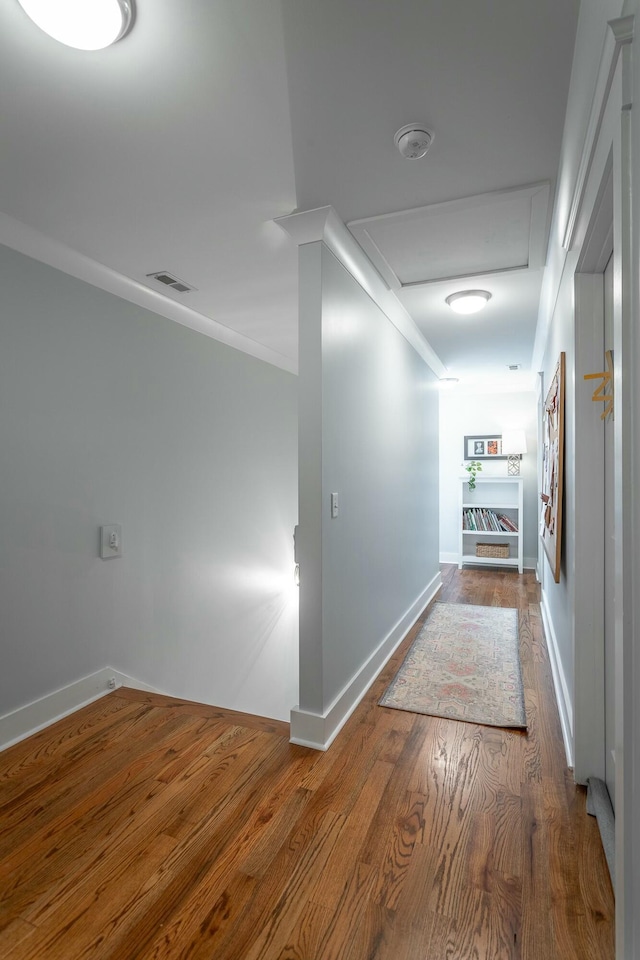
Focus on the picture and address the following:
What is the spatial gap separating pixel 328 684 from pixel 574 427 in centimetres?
147

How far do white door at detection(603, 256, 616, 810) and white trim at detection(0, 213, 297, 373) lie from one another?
234 centimetres

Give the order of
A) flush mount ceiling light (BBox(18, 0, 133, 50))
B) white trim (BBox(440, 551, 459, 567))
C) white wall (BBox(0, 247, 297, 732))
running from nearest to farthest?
flush mount ceiling light (BBox(18, 0, 133, 50))
white wall (BBox(0, 247, 297, 732))
white trim (BBox(440, 551, 459, 567))

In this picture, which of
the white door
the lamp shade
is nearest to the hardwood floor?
the white door

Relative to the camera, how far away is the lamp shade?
6.18m

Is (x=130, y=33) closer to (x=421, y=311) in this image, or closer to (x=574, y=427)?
(x=574, y=427)

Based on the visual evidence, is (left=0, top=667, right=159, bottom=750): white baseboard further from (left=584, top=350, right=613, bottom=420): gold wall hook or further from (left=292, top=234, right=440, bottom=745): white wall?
(left=584, top=350, right=613, bottom=420): gold wall hook

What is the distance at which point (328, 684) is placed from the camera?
7.56 ft

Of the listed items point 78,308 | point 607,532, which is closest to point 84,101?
point 78,308

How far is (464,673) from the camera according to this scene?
303 cm

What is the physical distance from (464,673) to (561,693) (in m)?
0.61

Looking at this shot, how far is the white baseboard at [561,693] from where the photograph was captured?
2.12m

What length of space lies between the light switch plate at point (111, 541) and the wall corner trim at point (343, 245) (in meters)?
1.73

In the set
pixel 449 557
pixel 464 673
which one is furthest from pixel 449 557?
pixel 464 673

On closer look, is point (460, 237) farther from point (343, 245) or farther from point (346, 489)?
point (346, 489)
